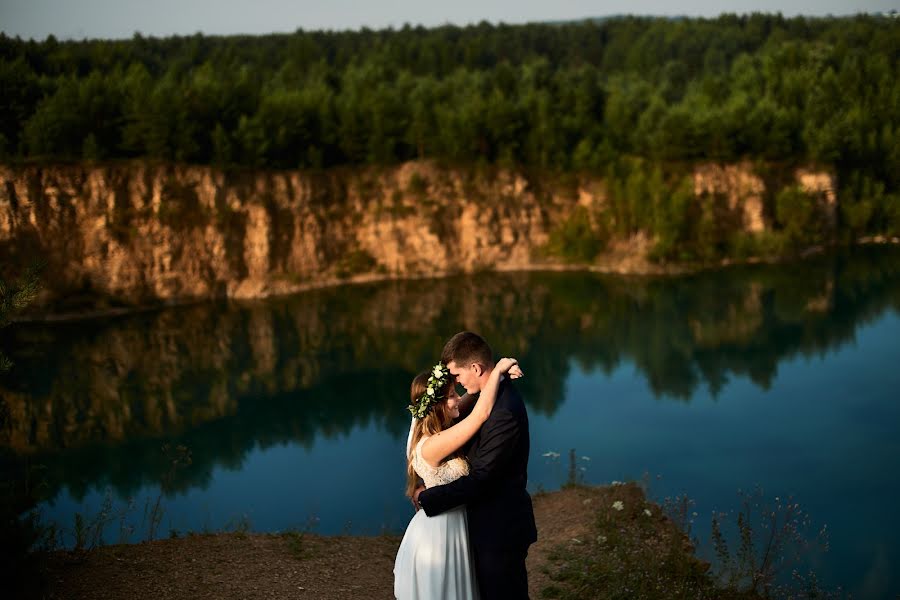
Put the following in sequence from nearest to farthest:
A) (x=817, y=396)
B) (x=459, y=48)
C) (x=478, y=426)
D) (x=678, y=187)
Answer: (x=478, y=426)
(x=817, y=396)
(x=678, y=187)
(x=459, y=48)

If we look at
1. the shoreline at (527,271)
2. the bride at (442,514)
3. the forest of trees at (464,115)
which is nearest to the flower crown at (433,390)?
the bride at (442,514)

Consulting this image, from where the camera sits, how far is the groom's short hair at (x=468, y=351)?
16.4ft

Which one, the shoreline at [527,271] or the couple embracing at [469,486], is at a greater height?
the couple embracing at [469,486]

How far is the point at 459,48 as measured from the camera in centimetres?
5228

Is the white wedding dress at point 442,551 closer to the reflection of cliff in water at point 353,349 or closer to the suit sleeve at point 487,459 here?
the suit sleeve at point 487,459

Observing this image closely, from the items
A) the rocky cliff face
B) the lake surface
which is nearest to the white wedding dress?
the lake surface

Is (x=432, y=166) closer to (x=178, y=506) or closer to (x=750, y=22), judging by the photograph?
(x=178, y=506)

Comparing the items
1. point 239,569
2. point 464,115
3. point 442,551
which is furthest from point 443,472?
point 464,115

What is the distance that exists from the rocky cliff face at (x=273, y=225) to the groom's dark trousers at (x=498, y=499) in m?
25.2

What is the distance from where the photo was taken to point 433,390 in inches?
199

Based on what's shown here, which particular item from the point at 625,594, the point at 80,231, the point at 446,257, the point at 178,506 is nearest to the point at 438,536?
the point at 625,594

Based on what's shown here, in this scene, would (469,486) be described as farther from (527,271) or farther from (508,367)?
(527,271)

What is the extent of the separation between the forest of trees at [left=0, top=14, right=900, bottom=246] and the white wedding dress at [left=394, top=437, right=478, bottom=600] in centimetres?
2612

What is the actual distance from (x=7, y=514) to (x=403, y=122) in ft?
92.3
